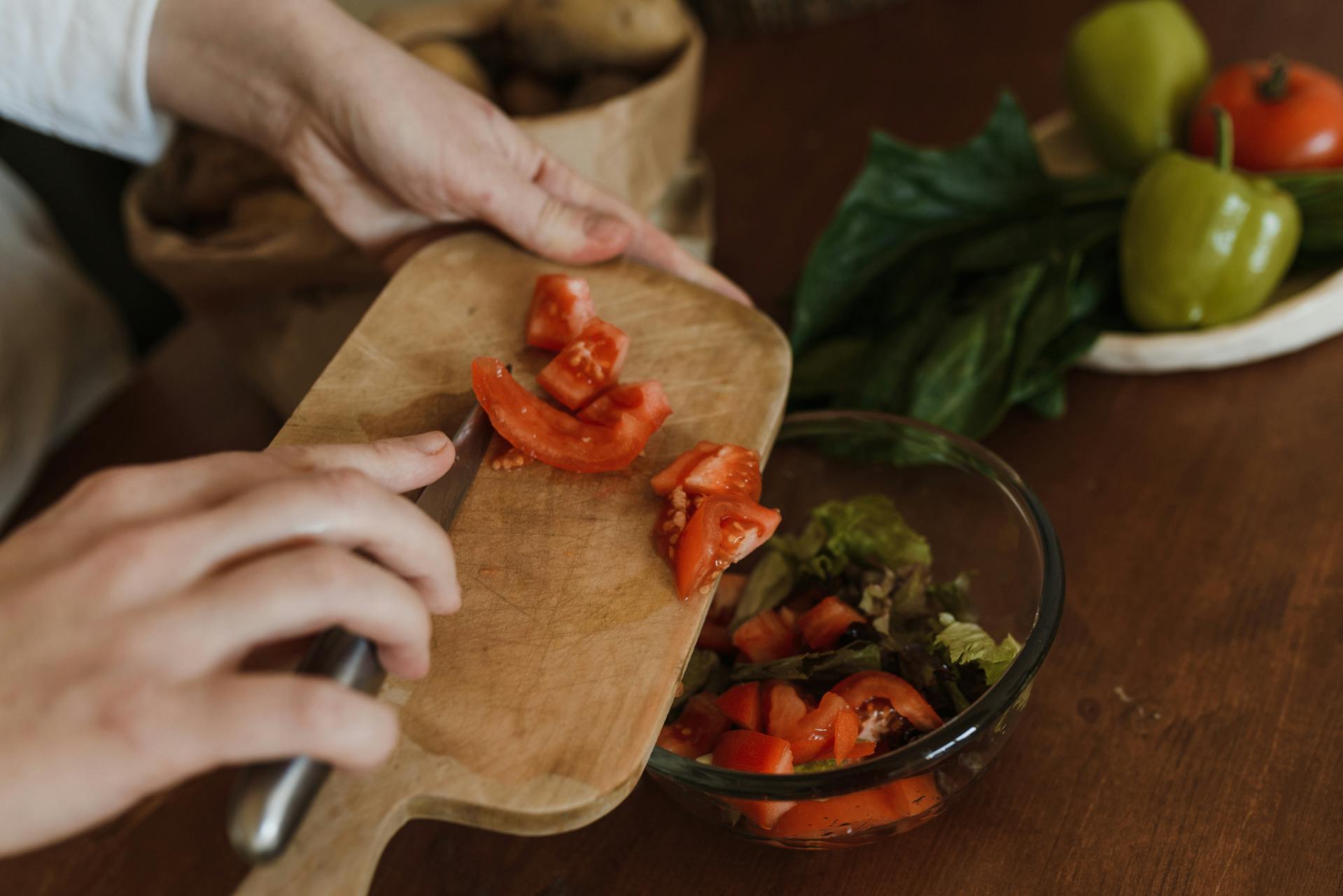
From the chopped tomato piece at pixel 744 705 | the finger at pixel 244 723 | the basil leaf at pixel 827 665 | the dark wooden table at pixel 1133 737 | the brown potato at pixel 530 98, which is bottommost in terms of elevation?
the dark wooden table at pixel 1133 737

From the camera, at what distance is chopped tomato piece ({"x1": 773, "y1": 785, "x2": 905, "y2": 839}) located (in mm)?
772

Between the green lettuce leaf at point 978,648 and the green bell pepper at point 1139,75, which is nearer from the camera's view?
the green lettuce leaf at point 978,648

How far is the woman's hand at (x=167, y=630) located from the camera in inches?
22.0

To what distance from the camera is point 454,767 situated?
0.73m

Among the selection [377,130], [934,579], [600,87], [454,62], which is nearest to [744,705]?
[934,579]

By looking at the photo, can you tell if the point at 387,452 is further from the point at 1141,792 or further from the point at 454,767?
the point at 1141,792

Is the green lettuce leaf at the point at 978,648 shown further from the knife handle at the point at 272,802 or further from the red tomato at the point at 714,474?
the knife handle at the point at 272,802

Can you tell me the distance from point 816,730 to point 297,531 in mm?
423

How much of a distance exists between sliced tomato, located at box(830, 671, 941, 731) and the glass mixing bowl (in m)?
0.04

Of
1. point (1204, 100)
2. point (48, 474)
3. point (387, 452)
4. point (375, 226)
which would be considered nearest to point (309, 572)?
point (387, 452)

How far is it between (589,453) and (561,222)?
0.33 m

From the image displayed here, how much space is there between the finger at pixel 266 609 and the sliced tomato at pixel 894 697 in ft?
1.24

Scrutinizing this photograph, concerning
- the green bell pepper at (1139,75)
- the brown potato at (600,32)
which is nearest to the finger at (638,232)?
the brown potato at (600,32)

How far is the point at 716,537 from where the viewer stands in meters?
0.85
